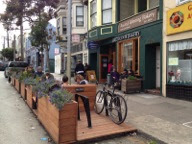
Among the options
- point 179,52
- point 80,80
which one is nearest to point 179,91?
point 179,52

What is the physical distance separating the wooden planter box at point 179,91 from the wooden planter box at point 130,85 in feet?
6.08

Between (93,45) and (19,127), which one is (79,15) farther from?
(19,127)

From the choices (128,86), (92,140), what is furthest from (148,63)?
(92,140)

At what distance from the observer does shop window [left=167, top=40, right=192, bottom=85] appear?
32.9 feet

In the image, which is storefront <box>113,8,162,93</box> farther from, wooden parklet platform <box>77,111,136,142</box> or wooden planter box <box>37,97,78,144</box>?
wooden planter box <box>37,97,78,144</box>

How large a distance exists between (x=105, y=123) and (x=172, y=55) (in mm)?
5776

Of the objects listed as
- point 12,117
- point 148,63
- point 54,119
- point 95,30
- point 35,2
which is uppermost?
point 35,2

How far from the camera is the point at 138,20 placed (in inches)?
522

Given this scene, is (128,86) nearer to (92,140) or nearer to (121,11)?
(121,11)

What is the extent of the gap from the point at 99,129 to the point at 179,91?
5.51 meters

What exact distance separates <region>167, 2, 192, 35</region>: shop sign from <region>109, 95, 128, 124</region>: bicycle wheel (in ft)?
16.1

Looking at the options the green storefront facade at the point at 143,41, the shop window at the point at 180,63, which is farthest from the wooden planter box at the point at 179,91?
the green storefront facade at the point at 143,41

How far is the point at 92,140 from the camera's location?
5426 millimetres

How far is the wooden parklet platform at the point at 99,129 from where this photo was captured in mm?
5551
